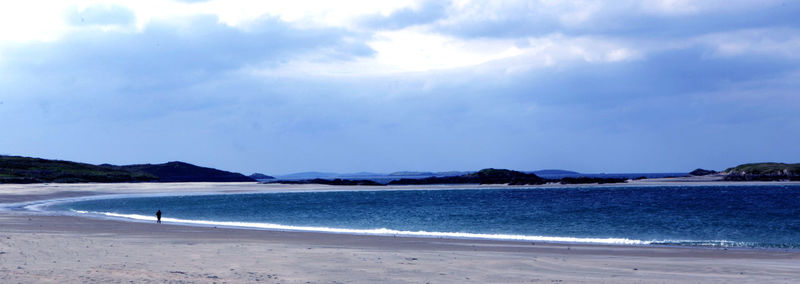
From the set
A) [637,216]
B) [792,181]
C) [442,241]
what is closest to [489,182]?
[792,181]

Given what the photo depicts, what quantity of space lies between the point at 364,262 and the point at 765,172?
5025 inches

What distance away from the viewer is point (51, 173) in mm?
145375

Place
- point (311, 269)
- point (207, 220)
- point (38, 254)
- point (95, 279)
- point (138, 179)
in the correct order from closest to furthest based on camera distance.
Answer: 1. point (95, 279)
2. point (311, 269)
3. point (38, 254)
4. point (207, 220)
5. point (138, 179)

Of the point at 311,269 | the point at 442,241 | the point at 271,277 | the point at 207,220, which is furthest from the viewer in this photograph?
the point at 207,220

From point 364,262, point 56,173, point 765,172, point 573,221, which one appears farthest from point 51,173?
point 364,262

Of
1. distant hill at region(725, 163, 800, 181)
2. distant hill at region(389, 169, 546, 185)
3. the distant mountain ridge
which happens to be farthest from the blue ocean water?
the distant mountain ridge

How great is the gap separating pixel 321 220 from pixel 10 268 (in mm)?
32052

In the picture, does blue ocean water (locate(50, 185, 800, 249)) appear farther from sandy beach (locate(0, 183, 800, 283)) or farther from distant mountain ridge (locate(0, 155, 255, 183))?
distant mountain ridge (locate(0, 155, 255, 183))

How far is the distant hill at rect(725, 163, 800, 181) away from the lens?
12594cm

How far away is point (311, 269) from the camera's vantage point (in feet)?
61.7

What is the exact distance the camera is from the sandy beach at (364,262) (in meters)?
17.1

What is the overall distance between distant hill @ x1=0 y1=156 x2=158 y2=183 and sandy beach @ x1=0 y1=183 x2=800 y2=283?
115 metres

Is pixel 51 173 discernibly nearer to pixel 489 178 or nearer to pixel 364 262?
pixel 489 178

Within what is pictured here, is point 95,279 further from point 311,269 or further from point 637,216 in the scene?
point 637,216
